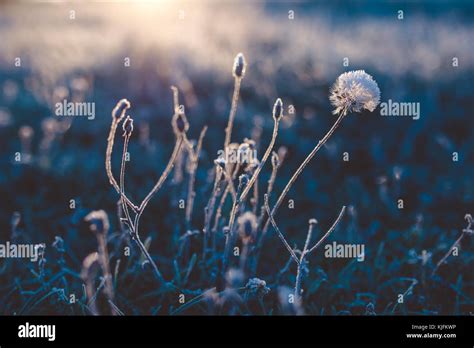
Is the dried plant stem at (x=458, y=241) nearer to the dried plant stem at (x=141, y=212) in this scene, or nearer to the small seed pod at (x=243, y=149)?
the small seed pod at (x=243, y=149)

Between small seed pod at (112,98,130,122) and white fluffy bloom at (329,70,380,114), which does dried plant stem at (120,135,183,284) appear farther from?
white fluffy bloom at (329,70,380,114)

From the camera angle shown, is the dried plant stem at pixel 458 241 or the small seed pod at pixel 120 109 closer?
the small seed pod at pixel 120 109

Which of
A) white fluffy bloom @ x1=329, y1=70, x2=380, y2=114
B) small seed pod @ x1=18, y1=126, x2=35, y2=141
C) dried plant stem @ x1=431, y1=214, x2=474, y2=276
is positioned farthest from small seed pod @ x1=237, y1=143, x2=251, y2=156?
small seed pod @ x1=18, y1=126, x2=35, y2=141

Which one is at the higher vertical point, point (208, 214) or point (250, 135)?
point (250, 135)

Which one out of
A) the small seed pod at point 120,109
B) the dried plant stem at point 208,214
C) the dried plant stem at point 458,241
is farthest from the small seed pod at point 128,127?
the dried plant stem at point 458,241

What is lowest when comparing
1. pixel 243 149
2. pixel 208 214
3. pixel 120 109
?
pixel 208 214

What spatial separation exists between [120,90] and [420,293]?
2.03 m

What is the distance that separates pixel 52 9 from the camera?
3.42m

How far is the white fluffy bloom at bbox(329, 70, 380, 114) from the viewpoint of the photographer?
2.57m

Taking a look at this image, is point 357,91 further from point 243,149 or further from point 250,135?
point 250,135

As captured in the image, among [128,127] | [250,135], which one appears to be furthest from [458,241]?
[128,127]

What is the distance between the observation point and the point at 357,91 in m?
2.57

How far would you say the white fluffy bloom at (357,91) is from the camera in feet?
8.42
